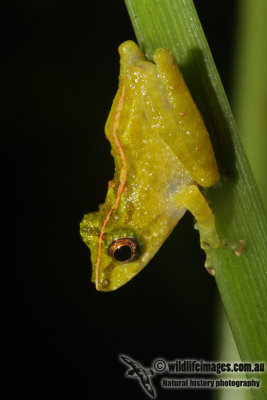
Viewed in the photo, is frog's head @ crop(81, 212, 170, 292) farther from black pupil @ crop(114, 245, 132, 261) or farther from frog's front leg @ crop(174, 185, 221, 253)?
frog's front leg @ crop(174, 185, 221, 253)

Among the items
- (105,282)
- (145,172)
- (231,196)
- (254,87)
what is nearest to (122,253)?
(105,282)

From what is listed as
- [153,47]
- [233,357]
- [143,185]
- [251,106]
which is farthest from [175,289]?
[153,47]

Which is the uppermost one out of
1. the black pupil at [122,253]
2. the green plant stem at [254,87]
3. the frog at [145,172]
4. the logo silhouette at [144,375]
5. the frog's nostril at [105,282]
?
the green plant stem at [254,87]

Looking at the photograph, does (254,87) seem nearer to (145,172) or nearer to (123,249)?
(145,172)

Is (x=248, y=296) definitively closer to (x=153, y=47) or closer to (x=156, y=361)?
(x=153, y=47)

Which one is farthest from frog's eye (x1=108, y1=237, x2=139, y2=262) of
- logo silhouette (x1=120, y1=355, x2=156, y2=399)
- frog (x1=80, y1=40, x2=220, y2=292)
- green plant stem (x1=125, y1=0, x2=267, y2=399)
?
logo silhouette (x1=120, y1=355, x2=156, y2=399)

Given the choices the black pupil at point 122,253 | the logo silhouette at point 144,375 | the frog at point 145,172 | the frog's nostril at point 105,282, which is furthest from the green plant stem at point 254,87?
the logo silhouette at point 144,375

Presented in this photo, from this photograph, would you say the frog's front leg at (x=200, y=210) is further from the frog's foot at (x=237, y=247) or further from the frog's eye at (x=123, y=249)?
the frog's eye at (x=123, y=249)
